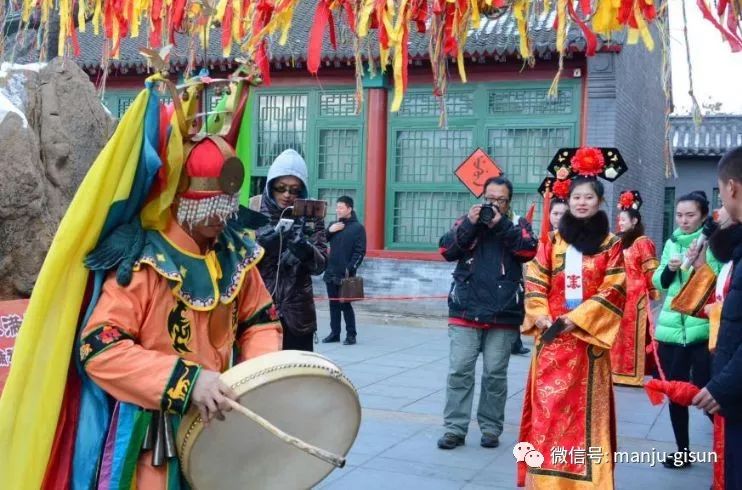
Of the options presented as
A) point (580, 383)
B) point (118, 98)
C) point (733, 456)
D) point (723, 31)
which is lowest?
point (580, 383)

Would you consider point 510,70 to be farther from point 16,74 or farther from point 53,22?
point 16,74

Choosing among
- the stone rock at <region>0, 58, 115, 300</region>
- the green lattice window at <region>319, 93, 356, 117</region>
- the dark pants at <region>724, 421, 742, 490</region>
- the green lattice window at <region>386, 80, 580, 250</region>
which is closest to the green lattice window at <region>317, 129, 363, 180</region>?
the green lattice window at <region>319, 93, 356, 117</region>

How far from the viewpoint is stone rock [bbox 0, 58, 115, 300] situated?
4.23 meters

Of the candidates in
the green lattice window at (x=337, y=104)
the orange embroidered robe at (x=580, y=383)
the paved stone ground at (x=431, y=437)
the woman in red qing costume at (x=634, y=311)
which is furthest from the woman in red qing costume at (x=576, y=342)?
the green lattice window at (x=337, y=104)

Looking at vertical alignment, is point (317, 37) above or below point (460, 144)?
above

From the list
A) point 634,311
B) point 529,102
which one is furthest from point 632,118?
point 634,311

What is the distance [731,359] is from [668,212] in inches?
693

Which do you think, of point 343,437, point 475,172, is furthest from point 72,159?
point 475,172

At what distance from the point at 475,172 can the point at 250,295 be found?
6984 mm

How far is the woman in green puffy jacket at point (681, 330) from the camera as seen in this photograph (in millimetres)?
4914

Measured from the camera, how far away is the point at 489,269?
17.1ft

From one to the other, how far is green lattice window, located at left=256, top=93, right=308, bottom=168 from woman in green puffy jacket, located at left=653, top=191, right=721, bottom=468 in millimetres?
8395

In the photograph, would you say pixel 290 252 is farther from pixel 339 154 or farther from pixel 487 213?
pixel 339 154

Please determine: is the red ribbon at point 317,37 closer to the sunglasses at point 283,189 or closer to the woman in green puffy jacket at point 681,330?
the sunglasses at point 283,189
